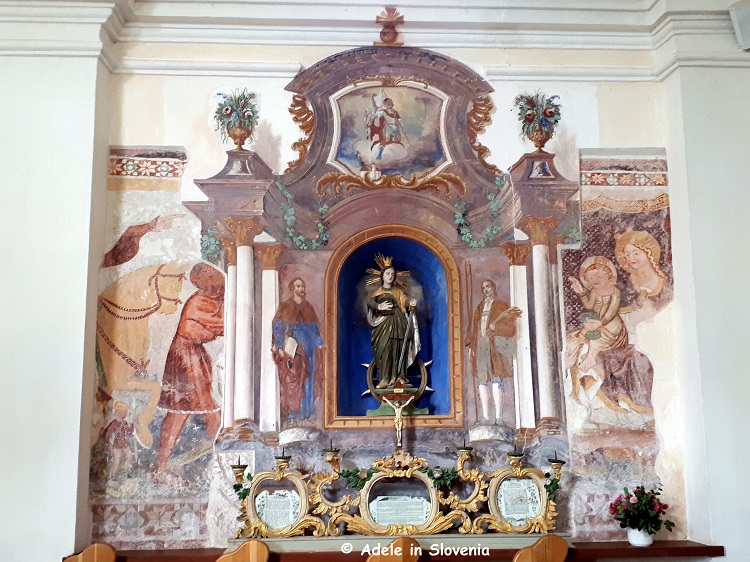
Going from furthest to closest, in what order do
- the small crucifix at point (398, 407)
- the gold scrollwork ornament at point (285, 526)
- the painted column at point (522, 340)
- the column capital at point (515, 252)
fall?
the column capital at point (515, 252)
the painted column at point (522, 340)
the small crucifix at point (398, 407)
the gold scrollwork ornament at point (285, 526)

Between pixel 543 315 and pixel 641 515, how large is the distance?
1.63 m

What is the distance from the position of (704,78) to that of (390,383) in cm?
348

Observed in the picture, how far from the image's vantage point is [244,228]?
647 centimetres

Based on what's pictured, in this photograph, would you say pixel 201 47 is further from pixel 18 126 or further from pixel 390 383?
pixel 390 383

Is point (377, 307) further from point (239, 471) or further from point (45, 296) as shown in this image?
point (45, 296)

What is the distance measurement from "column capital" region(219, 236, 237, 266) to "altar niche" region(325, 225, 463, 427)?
0.74 meters

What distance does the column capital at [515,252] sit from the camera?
6574 mm

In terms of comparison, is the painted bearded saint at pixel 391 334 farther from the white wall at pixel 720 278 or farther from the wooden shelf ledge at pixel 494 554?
the white wall at pixel 720 278

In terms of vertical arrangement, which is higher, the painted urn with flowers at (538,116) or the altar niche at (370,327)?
the painted urn with flowers at (538,116)

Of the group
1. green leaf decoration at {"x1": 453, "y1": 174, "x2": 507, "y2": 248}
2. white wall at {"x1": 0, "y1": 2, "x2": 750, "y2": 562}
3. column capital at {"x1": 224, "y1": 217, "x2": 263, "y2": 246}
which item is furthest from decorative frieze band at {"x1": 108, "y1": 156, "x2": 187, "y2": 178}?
green leaf decoration at {"x1": 453, "y1": 174, "x2": 507, "y2": 248}

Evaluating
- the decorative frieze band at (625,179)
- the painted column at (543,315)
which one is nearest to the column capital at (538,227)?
the painted column at (543,315)

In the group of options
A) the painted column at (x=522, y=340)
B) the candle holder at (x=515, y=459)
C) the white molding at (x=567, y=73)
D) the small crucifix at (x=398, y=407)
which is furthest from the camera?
the white molding at (x=567, y=73)

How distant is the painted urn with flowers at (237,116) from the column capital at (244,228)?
591 mm

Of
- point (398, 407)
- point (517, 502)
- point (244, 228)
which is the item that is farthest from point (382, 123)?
point (517, 502)
